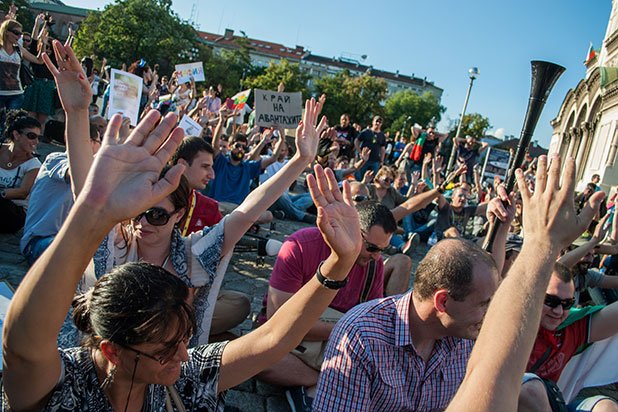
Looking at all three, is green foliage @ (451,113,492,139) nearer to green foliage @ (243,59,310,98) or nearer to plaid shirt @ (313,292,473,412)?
green foliage @ (243,59,310,98)

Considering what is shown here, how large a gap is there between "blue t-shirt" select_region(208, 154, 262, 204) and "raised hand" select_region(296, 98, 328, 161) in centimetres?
443

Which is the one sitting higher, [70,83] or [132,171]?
[70,83]

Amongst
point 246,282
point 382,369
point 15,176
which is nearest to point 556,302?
point 382,369

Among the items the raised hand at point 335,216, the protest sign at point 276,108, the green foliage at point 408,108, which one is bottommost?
the raised hand at point 335,216

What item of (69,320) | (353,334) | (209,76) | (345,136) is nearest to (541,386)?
(353,334)

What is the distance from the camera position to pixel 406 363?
2.31 m

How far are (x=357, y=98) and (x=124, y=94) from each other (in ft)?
207

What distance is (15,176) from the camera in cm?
522

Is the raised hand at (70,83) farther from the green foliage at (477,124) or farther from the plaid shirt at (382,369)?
the green foliage at (477,124)

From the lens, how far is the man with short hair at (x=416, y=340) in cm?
225

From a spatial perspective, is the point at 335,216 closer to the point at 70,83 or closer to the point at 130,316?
the point at 130,316

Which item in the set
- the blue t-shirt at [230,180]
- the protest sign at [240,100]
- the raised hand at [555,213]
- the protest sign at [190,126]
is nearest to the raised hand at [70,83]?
the raised hand at [555,213]

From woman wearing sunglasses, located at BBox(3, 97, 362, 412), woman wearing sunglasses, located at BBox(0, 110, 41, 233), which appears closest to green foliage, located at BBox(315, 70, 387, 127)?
woman wearing sunglasses, located at BBox(0, 110, 41, 233)

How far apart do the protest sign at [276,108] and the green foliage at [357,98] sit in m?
59.4
